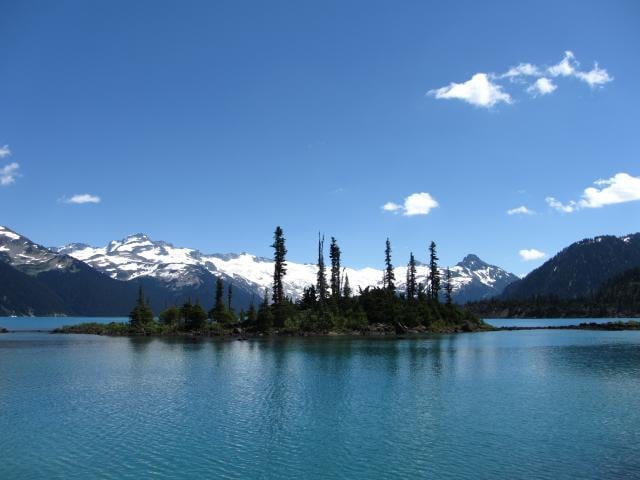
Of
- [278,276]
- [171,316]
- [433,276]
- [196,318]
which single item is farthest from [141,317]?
[433,276]

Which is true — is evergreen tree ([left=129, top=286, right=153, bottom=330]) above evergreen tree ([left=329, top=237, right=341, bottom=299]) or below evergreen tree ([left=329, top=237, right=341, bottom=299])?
below

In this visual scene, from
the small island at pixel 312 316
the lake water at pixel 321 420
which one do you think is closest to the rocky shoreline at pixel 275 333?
the small island at pixel 312 316

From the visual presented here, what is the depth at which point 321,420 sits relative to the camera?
42156mm

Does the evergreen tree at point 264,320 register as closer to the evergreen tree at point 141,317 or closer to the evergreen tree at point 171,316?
the evergreen tree at point 171,316

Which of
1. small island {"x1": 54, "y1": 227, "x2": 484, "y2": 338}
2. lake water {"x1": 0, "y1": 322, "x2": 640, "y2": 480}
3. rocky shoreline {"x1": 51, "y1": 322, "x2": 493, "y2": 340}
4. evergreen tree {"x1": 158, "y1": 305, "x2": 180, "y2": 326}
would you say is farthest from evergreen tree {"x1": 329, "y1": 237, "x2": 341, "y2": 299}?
lake water {"x1": 0, "y1": 322, "x2": 640, "y2": 480}

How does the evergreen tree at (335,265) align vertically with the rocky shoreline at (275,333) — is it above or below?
above

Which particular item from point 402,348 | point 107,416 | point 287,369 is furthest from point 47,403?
point 402,348

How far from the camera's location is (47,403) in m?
49.3

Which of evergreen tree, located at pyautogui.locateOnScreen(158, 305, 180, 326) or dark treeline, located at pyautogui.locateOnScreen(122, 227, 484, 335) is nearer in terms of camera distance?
dark treeline, located at pyautogui.locateOnScreen(122, 227, 484, 335)

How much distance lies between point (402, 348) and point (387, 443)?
7050 centimetres

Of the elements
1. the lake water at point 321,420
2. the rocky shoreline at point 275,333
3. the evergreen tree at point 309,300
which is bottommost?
the lake water at point 321,420

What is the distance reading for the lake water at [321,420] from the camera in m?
30.9

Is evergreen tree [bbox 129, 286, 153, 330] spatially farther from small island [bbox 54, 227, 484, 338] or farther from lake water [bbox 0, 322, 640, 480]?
lake water [bbox 0, 322, 640, 480]

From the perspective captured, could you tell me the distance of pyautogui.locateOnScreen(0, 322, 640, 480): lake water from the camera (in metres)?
30.9
